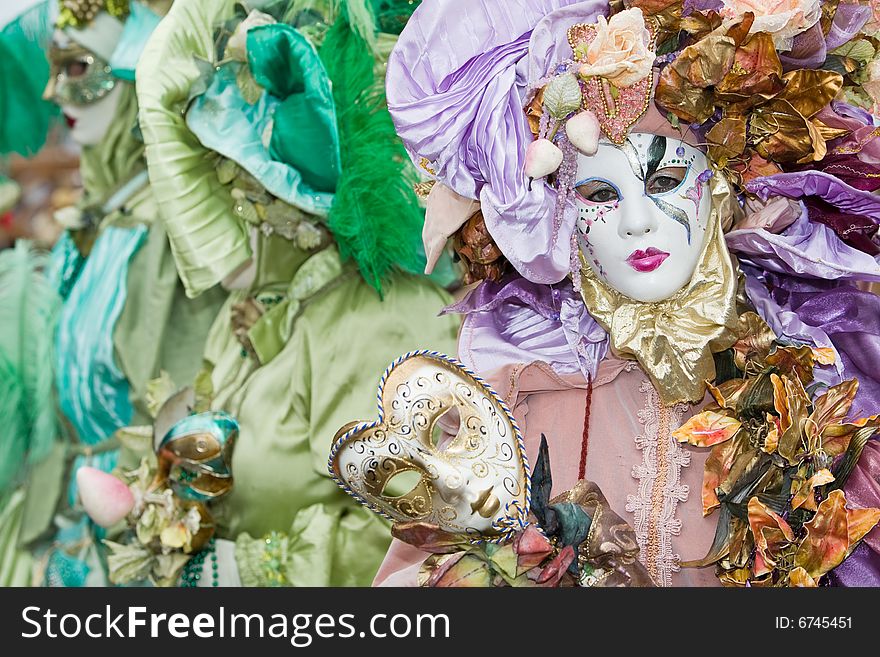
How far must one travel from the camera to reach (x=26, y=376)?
2.24m

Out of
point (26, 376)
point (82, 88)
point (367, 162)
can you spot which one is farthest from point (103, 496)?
point (82, 88)

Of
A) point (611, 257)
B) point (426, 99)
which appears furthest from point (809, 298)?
point (426, 99)

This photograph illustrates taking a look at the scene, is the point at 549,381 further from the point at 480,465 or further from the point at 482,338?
the point at 480,465

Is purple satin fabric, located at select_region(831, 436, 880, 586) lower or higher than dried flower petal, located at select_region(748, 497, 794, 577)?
lower

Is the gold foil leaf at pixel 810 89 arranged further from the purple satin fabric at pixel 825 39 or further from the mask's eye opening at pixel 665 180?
the mask's eye opening at pixel 665 180

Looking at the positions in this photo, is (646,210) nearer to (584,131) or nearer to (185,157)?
(584,131)

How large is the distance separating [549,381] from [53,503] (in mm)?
1188

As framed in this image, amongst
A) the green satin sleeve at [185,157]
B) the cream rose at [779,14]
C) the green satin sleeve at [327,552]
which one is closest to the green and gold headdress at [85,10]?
the green satin sleeve at [185,157]

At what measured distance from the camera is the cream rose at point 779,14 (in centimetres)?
126

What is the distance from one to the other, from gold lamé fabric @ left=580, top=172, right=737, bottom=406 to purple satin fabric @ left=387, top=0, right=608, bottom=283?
11cm

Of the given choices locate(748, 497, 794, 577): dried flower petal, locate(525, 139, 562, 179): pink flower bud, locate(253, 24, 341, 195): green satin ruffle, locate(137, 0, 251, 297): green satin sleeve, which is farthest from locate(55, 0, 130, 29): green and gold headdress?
locate(748, 497, 794, 577): dried flower petal

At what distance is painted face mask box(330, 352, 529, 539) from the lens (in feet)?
4.09

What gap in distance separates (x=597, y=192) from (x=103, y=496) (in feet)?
3.13

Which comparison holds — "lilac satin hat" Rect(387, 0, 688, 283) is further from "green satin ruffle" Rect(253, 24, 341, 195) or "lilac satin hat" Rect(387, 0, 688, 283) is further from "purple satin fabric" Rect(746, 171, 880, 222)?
"green satin ruffle" Rect(253, 24, 341, 195)
